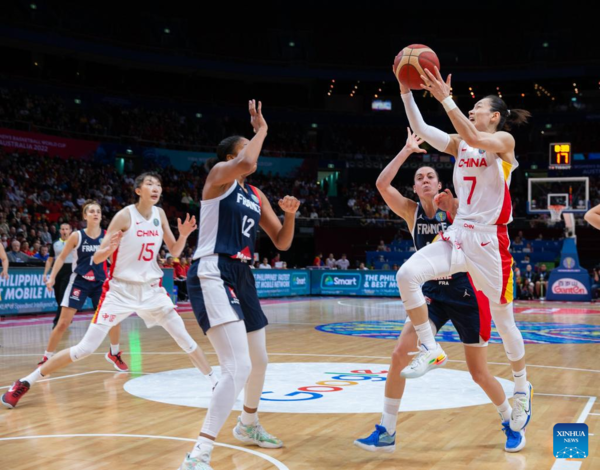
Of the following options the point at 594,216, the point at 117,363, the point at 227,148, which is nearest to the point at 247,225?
the point at 227,148

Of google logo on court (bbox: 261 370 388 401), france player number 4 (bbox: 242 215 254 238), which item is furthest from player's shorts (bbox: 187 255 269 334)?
google logo on court (bbox: 261 370 388 401)

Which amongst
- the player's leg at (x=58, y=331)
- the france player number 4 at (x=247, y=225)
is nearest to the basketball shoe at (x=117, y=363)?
the player's leg at (x=58, y=331)

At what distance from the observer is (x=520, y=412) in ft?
15.3

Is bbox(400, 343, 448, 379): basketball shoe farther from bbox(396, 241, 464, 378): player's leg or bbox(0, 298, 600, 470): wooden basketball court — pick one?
bbox(0, 298, 600, 470): wooden basketball court

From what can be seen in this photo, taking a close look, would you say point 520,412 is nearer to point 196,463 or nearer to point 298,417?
point 298,417

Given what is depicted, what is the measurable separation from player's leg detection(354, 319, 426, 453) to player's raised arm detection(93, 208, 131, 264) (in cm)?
308

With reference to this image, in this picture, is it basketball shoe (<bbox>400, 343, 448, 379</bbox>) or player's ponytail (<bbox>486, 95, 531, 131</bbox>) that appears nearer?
basketball shoe (<bbox>400, 343, 448, 379</bbox>)

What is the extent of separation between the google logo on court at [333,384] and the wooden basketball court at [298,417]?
0.08 ft

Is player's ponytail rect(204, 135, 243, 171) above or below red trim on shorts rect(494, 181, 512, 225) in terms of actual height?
above

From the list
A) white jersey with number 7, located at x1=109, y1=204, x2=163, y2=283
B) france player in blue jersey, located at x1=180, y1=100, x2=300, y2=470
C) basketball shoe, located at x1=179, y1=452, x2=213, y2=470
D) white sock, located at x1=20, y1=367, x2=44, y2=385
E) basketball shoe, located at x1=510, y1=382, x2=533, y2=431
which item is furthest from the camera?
white jersey with number 7, located at x1=109, y1=204, x2=163, y2=283

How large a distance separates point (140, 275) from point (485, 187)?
368cm

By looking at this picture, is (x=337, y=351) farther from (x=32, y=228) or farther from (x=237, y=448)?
(x=32, y=228)

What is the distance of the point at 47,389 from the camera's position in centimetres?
680

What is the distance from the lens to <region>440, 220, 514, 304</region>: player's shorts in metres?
4.52
